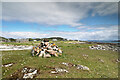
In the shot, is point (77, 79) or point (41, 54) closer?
point (77, 79)

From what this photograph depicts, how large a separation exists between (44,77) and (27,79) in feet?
6.11

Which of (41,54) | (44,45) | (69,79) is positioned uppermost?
(44,45)

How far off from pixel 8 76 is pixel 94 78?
35.1 ft

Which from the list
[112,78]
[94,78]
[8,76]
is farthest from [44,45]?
[112,78]

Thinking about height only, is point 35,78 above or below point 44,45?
below

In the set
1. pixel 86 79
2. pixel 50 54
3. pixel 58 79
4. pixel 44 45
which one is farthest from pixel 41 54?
pixel 86 79

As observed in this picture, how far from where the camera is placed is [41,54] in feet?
54.7

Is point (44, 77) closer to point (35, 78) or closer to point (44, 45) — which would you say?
point (35, 78)

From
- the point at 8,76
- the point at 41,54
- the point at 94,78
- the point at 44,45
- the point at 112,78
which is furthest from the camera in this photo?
the point at 44,45

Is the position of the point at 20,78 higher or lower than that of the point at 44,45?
lower

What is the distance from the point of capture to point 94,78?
8.65 metres

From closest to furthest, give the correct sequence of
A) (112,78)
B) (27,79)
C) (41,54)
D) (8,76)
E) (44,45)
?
(27,79)
(8,76)
(112,78)
(41,54)
(44,45)

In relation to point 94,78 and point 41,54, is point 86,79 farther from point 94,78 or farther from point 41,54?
point 41,54

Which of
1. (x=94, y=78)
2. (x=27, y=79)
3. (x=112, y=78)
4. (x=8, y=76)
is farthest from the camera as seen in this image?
(x=112, y=78)
